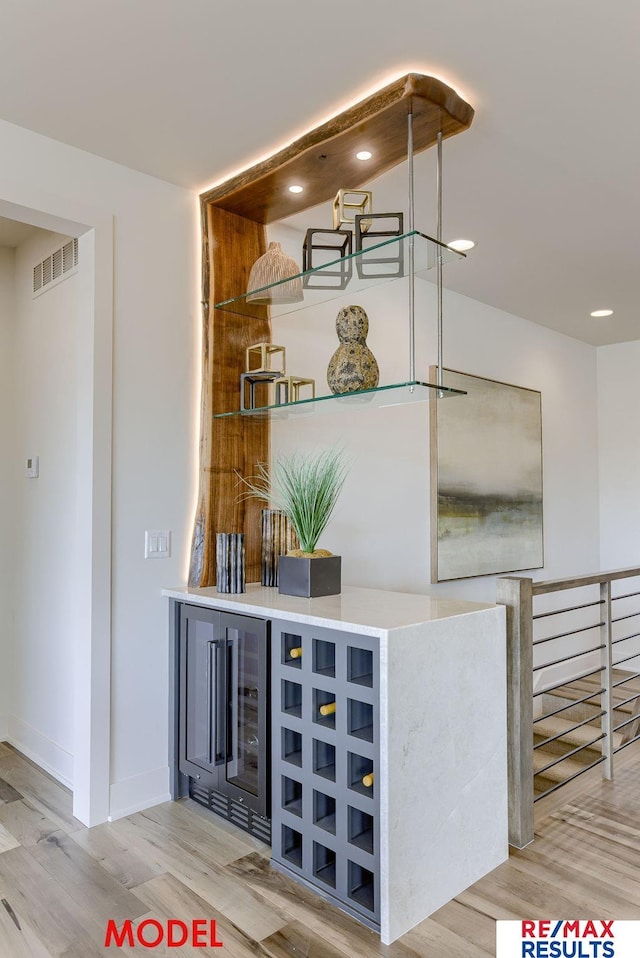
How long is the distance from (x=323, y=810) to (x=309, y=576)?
0.79 metres

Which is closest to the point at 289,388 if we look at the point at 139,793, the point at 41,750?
the point at 139,793

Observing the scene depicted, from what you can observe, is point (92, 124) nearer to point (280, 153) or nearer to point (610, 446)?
point (280, 153)

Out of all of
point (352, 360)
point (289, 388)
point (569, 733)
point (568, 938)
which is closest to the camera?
point (568, 938)

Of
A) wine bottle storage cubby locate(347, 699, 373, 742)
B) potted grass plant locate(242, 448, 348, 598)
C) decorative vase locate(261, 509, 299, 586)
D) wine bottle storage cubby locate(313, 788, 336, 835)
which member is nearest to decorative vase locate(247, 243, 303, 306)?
potted grass plant locate(242, 448, 348, 598)

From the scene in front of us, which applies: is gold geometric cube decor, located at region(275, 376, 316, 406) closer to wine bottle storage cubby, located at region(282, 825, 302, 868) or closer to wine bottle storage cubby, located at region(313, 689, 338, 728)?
wine bottle storage cubby, located at region(313, 689, 338, 728)

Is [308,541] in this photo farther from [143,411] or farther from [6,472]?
[6,472]

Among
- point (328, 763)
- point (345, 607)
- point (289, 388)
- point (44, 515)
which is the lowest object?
point (328, 763)

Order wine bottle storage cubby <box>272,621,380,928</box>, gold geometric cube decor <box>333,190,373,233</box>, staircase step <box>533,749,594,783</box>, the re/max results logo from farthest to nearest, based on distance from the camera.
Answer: staircase step <box>533,749,594,783</box> < gold geometric cube decor <box>333,190,373,233</box> < wine bottle storage cubby <box>272,621,380,928</box> < the re/max results logo

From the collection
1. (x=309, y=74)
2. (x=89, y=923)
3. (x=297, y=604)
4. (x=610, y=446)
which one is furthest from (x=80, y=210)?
(x=610, y=446)

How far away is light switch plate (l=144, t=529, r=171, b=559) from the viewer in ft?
9.16

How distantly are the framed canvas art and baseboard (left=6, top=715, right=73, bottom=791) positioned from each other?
226 cm

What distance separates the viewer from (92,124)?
96.9 inches

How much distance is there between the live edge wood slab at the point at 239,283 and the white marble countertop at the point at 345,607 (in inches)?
11.4

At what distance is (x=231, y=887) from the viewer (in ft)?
6.98
